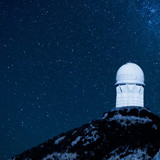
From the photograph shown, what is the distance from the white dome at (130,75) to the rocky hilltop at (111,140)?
16.9 m

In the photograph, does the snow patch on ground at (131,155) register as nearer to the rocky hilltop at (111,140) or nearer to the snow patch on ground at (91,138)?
the rocky hilltop at (111,140)

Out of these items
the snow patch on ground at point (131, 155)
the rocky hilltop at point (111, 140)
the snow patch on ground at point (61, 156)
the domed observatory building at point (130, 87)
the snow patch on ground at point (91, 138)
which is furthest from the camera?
the domed observatory building at point (130, 87)

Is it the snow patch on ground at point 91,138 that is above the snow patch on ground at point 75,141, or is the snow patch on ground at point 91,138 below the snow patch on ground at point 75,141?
above

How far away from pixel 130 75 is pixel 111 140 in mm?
21063

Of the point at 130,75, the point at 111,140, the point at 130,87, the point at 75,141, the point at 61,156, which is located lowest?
the point at 61,156

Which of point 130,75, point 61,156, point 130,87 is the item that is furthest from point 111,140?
point 130,75

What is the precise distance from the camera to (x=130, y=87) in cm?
3872

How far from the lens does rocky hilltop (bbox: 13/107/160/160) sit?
1661 cm

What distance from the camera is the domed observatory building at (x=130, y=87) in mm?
38531

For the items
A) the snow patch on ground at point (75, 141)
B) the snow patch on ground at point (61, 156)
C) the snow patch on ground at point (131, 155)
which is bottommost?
the snow patch on ground at point (61, 156)

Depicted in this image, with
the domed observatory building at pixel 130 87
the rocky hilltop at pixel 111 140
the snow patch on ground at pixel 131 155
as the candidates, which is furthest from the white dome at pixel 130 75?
the snow patch on ground at pixel 131 155

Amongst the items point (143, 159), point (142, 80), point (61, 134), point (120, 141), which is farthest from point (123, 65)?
point (143, 159)

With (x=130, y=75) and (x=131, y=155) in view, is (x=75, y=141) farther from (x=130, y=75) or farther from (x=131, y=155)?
(x=130, y=75)

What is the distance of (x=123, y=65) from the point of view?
137 feet
